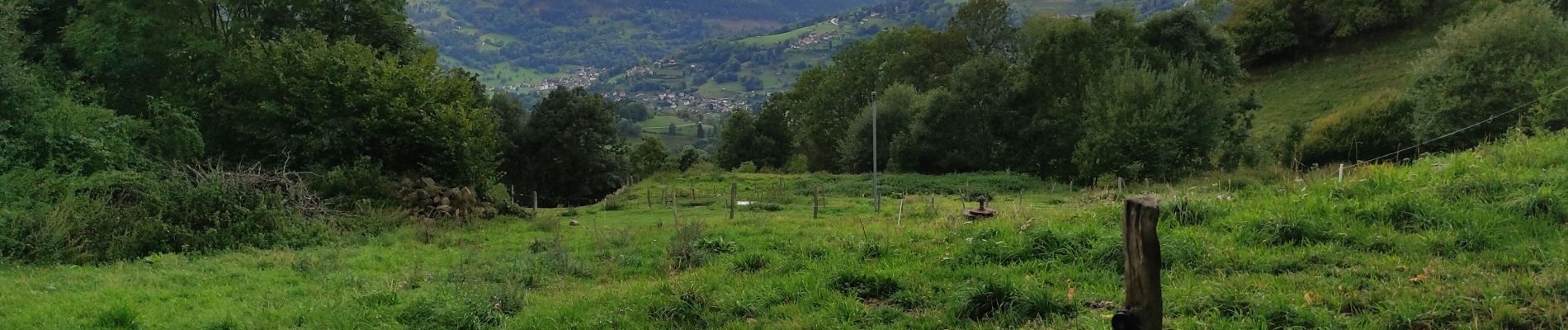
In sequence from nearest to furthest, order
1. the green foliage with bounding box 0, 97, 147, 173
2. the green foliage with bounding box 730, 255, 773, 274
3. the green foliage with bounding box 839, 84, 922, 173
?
the green foliage with bounding box 730, 255, 773, 274
the green foliage with bounding box 0, 97, 147, 173
the green foliage with bounding box 839, 84, 922, 173

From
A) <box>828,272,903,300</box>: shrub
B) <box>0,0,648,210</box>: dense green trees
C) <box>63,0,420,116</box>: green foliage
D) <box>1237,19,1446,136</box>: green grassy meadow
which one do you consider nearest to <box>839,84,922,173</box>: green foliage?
<box>1237,19,1446,136</box>: green grassy meadow

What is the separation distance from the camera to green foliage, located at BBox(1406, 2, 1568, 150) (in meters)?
28.6

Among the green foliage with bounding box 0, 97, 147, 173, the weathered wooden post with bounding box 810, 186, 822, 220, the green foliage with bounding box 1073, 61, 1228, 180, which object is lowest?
the weathered wooden post with bounding box 810, 186, 822, 220

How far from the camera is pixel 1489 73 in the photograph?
98.6 feet

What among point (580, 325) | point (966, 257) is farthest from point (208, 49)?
point (966, 257)

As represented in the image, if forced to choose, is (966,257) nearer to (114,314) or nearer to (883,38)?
(114,314)

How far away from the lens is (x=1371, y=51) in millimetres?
49875

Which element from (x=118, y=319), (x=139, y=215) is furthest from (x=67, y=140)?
(x=118, y=319)

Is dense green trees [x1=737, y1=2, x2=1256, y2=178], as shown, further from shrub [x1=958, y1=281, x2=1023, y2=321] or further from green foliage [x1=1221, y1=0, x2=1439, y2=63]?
shrub [x1=958, y1=281, x2=1023, y2=321]

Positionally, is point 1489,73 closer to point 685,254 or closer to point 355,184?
point 685,254

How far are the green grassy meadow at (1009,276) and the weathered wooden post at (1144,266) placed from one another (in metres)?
1.79

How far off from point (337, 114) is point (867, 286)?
1937cm

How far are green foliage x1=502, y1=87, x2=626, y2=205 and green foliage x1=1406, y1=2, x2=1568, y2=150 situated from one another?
41484 mm

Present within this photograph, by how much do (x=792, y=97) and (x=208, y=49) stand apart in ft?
156
